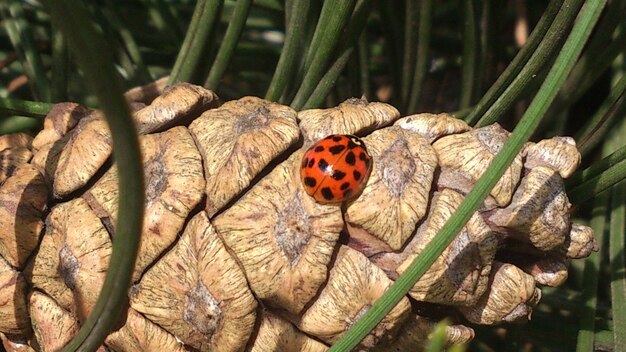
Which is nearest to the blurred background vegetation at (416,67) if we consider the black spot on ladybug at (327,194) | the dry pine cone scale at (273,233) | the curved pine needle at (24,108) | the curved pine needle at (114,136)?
the curved pine needle at (24,108)

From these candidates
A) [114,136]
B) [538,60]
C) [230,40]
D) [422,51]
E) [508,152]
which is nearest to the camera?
[114,136]

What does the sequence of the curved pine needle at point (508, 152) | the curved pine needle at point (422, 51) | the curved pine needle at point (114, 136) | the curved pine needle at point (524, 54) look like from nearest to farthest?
the curved pine needle at point (114, 136), the curved pine needle at point (508, 152), the curved pine needle at point (524, 54), the curved pine needle at point (422, 51)

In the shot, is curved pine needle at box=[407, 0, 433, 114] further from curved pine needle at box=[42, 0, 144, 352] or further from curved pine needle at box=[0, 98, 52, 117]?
curved pine needle at box=[42, 0, 144, 352]

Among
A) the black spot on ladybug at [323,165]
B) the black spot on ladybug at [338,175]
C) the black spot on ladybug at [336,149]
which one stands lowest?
the black spot on ladybug at [338,175]

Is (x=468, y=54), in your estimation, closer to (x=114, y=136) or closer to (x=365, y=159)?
(x=365, y=159)

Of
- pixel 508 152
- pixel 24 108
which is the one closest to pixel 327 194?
pixel 508 152

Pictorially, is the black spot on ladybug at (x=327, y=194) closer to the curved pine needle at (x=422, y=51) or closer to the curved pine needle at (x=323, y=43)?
the curved pine needle at (x=323, y=43)
